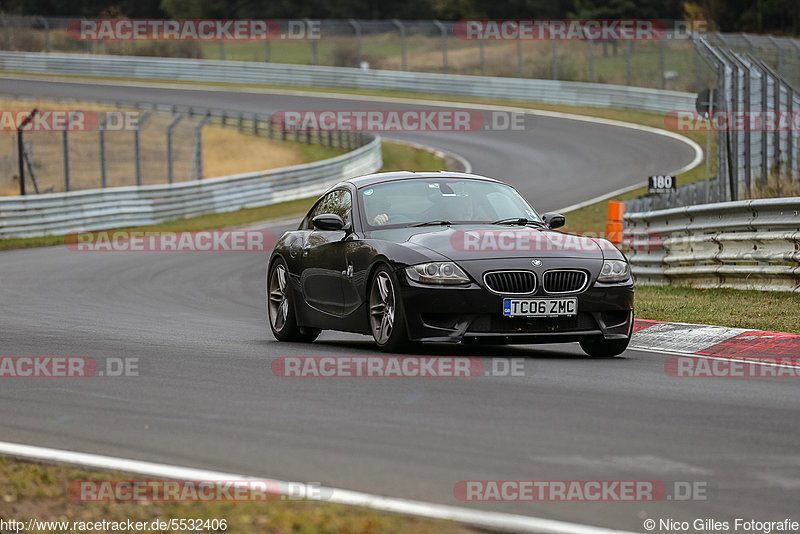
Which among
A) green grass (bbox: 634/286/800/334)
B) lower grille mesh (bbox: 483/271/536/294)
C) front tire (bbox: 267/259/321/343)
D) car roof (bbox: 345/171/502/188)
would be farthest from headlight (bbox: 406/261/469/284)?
green grass (bbox: 634/286/800/334)

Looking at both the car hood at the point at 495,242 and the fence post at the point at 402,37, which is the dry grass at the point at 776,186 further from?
the fence post at the point at 402,37

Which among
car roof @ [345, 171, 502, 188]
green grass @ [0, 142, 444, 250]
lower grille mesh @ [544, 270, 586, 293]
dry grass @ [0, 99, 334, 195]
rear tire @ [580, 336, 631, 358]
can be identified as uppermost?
car roof @ [345, 171, 502, 188]

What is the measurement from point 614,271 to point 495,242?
3.00 ft

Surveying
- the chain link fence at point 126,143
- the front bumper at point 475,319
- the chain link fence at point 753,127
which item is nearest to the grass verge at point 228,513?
the front bumper at point 475,319

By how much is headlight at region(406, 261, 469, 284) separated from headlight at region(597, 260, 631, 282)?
1.07 m

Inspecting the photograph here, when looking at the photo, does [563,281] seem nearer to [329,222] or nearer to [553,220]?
[553,220]

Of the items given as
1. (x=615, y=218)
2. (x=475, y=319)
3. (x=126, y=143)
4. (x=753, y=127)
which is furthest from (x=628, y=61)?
(x=475, y=319)

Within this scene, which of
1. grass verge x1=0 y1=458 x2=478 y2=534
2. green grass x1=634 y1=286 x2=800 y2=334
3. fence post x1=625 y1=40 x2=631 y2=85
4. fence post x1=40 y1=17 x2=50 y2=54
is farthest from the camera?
fence post x1=40 y1=17 x2=50 y2=54

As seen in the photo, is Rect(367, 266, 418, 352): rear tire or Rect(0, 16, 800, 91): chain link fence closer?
Rect(367, 266, 418, 352): rear tire

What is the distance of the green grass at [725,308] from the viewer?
1184 cm

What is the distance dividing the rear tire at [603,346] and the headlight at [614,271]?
0.46 metres

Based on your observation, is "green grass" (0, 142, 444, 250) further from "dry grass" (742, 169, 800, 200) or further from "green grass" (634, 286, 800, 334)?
"green grass" (634, 286, 800, 334)

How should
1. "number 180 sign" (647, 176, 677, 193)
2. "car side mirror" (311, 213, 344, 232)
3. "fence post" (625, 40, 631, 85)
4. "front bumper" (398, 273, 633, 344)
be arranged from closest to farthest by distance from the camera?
"front bumper" (398, 273, 633, 344) → "car side mirror" (311, 213, 344, 232) → "number 180 sign" (647, 176, 677, 193) → "fence post" (625, 40, 631, 85)

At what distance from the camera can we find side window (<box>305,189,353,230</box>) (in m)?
11.1
